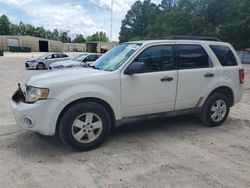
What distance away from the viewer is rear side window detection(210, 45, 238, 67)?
5508 millimetres

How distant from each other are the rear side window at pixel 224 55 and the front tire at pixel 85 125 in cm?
274

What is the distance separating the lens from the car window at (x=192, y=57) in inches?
199

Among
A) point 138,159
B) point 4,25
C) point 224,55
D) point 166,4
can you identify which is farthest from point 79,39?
point 138,159

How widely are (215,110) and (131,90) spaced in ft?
6.87

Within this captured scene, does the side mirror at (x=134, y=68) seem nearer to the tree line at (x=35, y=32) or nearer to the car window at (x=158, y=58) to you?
the car window at (x=158, y=58)

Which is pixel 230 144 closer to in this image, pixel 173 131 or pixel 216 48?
pixel 173 131

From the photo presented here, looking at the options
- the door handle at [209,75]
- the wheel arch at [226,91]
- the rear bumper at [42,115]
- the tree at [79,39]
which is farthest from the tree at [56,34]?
the rear bumper at [42,115]

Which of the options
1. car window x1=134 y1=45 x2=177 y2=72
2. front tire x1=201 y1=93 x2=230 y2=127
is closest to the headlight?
car window x1=134 y1=45 x2=177 y2=72

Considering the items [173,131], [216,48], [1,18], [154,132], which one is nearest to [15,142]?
[154,132]

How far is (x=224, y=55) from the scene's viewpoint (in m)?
5.62

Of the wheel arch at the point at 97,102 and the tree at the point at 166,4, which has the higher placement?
the tree at the point at 166,4

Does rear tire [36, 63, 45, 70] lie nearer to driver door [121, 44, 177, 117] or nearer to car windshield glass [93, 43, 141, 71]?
car windshield glass [93, 43, 141, 71]

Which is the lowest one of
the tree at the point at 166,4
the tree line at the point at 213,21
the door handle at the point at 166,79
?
the door handle at the point at 166,79

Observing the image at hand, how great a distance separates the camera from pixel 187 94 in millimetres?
5129
